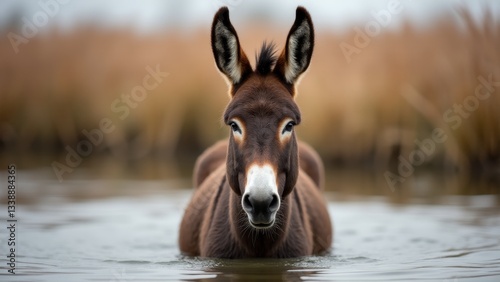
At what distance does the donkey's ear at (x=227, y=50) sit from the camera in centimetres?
709

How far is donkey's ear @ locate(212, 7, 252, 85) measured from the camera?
23.3 feet

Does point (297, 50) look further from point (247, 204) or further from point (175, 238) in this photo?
point (175, 238)

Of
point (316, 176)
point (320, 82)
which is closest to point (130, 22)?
point (320, 82)

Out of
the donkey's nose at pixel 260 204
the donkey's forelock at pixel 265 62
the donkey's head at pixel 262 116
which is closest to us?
the donkey's nose at pixel 260 204

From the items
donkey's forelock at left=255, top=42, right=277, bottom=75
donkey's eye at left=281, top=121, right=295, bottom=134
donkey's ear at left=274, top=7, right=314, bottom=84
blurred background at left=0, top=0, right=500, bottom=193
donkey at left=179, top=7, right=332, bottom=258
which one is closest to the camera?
donkey at left=179, top=7, right=332, bottom=258

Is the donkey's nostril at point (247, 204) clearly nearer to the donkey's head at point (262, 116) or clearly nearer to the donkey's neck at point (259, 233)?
the donkey's head at point (262, 116)

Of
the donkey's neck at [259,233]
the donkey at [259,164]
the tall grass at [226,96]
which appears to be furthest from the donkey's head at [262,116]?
the tall grass at [226,96]

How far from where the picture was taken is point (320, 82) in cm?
1805

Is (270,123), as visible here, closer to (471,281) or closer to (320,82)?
(471,281)

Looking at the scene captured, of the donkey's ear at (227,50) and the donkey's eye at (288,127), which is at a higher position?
the donkey's ear at (227,50)

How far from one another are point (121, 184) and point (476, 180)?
6565 mm

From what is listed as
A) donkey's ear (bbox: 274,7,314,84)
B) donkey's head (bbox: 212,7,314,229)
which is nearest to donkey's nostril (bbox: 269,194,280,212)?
donkey's head (bbox: 212,7,314,229)

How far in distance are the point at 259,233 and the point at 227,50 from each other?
1.72 metres

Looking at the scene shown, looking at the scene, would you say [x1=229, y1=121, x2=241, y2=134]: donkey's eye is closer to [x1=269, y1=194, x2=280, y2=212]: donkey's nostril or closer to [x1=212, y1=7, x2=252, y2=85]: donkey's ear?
[x1=212, y1=7, x2=252, y2=85]: donkey's ear
